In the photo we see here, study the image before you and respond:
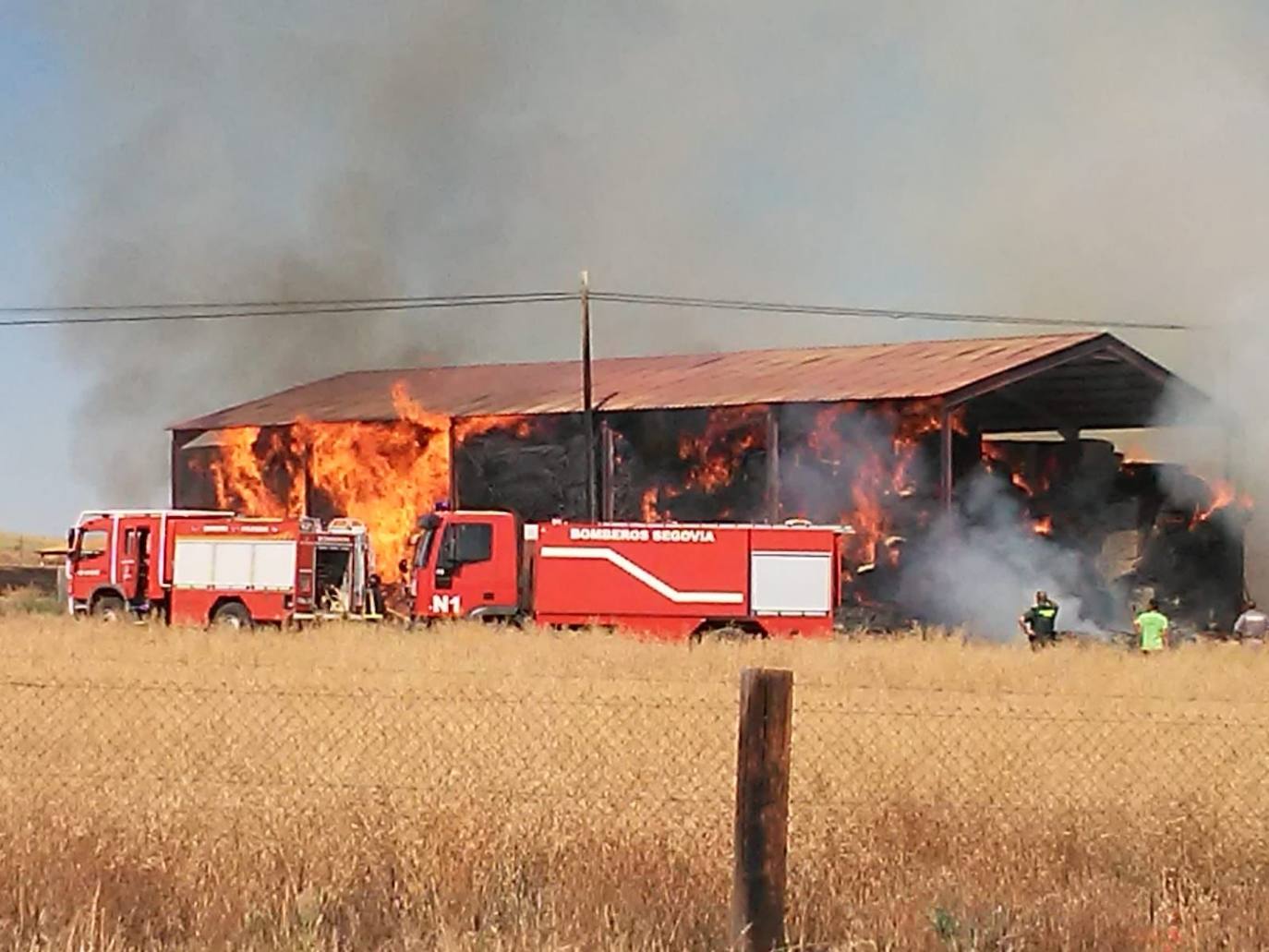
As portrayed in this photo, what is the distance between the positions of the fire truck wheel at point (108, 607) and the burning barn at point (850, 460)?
20.1 feet

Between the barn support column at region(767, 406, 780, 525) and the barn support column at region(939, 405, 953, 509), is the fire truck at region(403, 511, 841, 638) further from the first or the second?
the barn support column at region(767, 406, 780, 525)

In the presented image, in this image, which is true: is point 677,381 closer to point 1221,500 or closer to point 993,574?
point 993,574

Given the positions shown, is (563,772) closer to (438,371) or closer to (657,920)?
(657,920)

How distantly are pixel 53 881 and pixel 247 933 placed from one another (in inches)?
34.7

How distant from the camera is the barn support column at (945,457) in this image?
26.6 meters

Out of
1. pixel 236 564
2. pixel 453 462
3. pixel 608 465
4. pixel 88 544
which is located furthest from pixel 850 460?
pixel 88 544

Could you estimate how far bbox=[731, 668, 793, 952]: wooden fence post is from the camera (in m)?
5.62

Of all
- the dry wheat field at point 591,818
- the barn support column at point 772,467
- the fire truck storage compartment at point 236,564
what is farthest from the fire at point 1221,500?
the dry wheat field at point 591,818

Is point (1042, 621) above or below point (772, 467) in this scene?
below

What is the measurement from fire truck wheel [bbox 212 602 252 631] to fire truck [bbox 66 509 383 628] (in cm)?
1

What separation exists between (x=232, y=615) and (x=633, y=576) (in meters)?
6.24

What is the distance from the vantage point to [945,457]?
26719mm

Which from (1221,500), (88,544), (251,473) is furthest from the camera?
(251,473)

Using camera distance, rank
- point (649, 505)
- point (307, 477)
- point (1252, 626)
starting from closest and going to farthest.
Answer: point (1252, 626), point (649, 505), point (307, 477)
